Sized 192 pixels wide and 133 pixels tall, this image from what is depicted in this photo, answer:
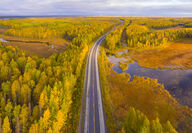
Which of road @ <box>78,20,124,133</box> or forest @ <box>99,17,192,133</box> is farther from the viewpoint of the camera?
road @ <box>78,20,124,133</box>

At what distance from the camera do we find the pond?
51.3 m

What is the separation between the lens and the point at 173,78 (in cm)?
6556

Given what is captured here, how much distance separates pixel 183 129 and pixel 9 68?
71.6 metres

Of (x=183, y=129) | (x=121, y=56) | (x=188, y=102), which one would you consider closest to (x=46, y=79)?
(x=183, y=129)

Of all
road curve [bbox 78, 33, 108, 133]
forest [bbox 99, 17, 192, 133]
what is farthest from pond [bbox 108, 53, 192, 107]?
road curve [bbox 78, 33, 108, 133]

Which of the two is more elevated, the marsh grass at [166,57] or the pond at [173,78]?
the marsh grass at [166,57]

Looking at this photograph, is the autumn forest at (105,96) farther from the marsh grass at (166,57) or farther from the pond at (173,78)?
the marsh grass at (166,57)

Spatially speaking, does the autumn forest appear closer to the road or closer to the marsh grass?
the marsh grass

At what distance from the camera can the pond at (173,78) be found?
5135 cm

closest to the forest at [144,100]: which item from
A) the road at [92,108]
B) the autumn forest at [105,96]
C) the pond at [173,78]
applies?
the autumn forest at [105,96]

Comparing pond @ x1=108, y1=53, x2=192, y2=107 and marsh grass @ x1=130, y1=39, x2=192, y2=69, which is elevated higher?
marsh grass @ x1=130, y1=39, x2=192, y2=69

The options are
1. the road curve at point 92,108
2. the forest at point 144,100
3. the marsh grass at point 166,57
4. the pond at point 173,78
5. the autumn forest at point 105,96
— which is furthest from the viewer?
the marsh grass at point 166,57

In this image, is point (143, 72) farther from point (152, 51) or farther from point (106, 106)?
point (152, 51)

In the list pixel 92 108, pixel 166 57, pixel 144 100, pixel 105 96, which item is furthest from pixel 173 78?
pixel 92 108
